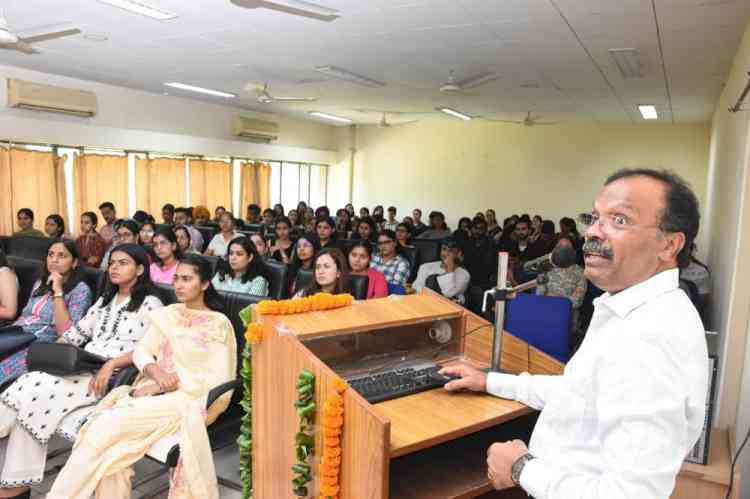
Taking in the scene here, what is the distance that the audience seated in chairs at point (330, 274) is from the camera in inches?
130

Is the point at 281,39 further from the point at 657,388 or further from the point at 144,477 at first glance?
the point at 657,388

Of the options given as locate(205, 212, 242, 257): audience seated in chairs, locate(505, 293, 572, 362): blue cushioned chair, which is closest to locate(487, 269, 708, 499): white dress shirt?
locate(505, 293, 572, 362): blue cushioned chair

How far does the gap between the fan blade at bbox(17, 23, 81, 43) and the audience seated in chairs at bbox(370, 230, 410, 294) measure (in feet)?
10.4

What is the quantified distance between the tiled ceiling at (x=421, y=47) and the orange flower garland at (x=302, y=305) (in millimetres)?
2616

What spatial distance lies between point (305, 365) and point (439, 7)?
314 centimetres

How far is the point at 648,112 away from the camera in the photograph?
8.52 metres

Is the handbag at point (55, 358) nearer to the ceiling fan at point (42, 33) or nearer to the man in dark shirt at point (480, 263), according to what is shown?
the ceiling fan at point (42, 33)

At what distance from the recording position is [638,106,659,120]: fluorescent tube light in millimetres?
8102

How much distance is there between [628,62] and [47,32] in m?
5.19

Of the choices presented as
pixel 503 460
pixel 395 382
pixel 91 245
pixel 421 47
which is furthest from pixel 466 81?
pixel 503 460

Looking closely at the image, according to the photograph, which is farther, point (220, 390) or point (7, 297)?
point (7, 297)

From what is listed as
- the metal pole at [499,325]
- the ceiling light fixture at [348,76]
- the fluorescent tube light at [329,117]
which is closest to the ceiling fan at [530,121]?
the fluorescent tube light at [329,117]

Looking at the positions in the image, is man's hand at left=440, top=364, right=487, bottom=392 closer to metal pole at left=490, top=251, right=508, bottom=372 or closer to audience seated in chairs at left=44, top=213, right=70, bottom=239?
metal pole at left=490, top=251, right=508, bottom=372

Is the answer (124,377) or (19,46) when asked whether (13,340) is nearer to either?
(124,377)
